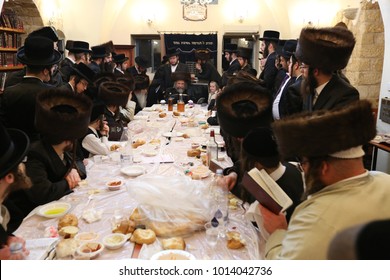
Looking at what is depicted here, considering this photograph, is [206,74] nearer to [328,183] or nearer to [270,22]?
[270,22]

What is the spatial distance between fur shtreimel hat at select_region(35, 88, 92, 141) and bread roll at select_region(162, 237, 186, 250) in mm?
1051

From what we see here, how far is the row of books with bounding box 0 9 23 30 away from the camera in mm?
6273

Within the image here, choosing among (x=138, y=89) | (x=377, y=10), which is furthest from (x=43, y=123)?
(x=377, y=10)

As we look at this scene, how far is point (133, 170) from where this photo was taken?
279 cm

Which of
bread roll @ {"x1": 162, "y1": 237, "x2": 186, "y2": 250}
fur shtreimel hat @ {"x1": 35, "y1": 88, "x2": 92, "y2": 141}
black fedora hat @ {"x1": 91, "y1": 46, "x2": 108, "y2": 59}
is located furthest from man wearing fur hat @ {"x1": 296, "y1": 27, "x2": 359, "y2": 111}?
black fedora hat @ {"x1": 91, "y1": 46, "x2": 108, "y2": 59}

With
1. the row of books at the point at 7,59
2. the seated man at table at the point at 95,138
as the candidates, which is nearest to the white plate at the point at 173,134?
the seated man at table at the point at 95,138

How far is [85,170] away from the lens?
276cm

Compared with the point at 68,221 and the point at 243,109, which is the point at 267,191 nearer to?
the point at 243,109

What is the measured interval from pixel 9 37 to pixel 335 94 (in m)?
6.11

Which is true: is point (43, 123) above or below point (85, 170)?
above

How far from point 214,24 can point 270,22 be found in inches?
61.8

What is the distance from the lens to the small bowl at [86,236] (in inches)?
68.4

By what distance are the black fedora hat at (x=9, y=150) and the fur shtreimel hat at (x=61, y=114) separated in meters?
0.65

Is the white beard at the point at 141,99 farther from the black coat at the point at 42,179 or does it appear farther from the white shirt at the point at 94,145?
the black coat at the point at 42,179
